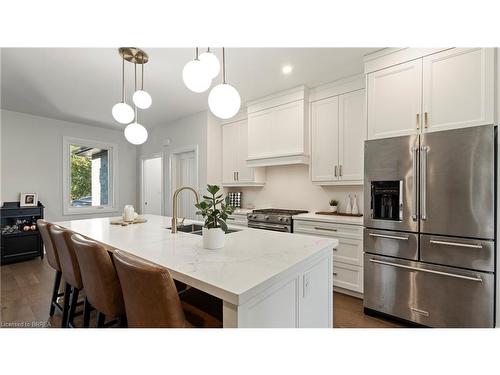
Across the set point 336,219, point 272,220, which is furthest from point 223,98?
point 272,220

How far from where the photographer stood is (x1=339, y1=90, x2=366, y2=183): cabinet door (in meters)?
2.87

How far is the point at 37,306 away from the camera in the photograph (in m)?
2.45

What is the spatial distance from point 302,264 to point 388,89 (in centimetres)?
200

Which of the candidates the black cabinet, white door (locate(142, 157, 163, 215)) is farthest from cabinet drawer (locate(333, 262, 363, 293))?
the black cabinet

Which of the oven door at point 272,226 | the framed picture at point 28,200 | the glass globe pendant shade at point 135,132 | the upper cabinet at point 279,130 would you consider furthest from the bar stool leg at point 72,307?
the framed picture at point 28,200

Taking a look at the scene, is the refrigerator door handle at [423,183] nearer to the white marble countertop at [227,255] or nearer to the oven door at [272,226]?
the white marble countertop at [227,255]

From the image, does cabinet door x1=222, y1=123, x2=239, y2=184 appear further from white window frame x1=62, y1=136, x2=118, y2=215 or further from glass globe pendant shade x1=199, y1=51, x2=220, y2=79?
white window frame x1=62, y1=136, x2=118, y2=215

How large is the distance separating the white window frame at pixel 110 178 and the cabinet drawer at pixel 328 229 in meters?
4.41

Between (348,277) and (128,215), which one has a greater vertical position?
(128,215)

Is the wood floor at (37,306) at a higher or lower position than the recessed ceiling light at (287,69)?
lower

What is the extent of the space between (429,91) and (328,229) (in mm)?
1651

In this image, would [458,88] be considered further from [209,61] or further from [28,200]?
[28,200]

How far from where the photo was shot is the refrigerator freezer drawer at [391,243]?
202cm

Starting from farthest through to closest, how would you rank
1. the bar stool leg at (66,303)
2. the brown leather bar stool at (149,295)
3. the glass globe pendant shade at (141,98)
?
the glass globe pendant shade at (141,98)
the bar stool leg at (66,303)
the brown leather bar stool at (149,295)
